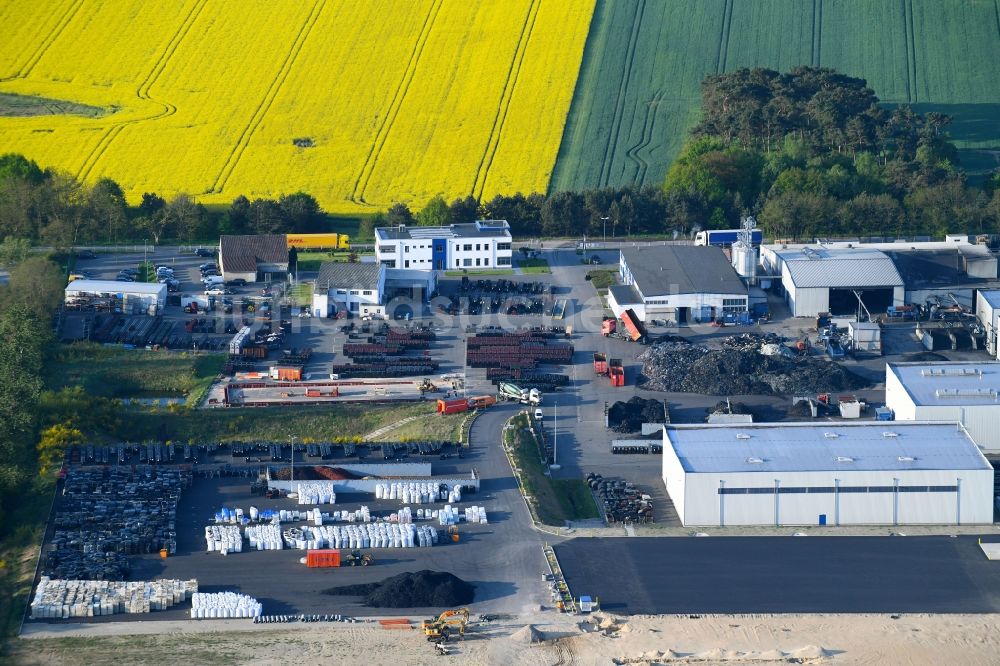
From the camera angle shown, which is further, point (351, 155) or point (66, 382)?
point (351, 155)

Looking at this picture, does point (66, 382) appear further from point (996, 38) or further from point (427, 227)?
point (996, 38)

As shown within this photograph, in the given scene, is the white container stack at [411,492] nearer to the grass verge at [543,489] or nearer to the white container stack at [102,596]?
the grass verge at [543,489]

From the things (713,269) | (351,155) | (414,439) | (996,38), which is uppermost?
(996,38)

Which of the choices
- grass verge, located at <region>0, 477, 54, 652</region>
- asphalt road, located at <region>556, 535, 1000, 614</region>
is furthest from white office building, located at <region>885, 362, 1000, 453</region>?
grass verge, located at <region>0, 477, 54, 652</region>

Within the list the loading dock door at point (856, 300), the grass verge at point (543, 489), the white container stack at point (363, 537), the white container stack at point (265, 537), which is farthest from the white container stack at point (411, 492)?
the loading dock door at point (856, 300)

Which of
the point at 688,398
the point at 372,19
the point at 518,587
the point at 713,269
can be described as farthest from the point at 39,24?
the point at 518,587

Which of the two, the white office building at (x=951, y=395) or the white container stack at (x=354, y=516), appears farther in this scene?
the white office building at (x=951, y=395)

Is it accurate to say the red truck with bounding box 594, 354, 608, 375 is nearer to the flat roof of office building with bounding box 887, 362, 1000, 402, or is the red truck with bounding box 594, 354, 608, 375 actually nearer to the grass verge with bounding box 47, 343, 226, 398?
the flat roof of office building with bounding box 887, 362, 1000, 402
